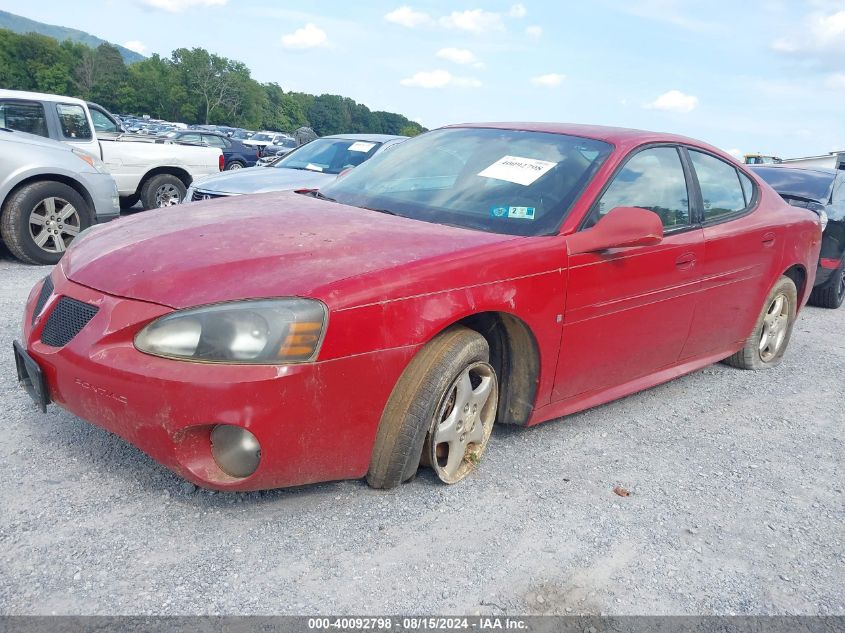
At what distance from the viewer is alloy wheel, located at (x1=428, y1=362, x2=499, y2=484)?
287 cm

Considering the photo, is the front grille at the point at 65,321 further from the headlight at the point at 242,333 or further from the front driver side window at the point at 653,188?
the front driver side window at the point at 653,188

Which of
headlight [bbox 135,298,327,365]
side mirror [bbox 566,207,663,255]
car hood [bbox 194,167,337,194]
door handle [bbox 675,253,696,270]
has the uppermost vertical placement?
side mirror [bbox 566,207,663,255]

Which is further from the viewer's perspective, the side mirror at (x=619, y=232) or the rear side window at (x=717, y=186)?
the rear side window at (x=717, y=186)

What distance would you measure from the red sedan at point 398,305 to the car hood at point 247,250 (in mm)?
11

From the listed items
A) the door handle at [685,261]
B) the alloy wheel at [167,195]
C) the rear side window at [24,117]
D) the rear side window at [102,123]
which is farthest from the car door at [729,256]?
the rear side window at [102,123]

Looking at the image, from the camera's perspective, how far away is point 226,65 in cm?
12781

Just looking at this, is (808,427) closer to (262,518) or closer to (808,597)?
(808,597)

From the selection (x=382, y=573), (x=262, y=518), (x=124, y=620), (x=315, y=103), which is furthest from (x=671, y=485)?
(x=315, y=103)

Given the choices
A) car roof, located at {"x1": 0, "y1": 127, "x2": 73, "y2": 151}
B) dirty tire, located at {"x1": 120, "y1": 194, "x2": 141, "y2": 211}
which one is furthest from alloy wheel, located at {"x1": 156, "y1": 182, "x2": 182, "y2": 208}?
car roof, located at {"x1": 0, "y1": 127, "x2": 73, "y2": 151}

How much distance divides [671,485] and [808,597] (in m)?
0.78

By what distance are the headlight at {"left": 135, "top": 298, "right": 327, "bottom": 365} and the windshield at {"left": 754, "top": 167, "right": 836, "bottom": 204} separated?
676 centimetres

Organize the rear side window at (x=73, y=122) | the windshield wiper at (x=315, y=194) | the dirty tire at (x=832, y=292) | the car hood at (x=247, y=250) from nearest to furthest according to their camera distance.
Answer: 1. the car hood at (x=247, y=250)
2. the windshield wiper at (x=315, y=194)
3. the dirty tire at (x=832, y=292)
4. the rear side window at (x=73, y=122)

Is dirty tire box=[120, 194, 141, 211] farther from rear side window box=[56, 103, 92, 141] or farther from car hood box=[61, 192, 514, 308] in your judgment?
car hood box=[61, 192, 514, 308]

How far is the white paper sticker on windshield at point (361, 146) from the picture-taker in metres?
8.56
